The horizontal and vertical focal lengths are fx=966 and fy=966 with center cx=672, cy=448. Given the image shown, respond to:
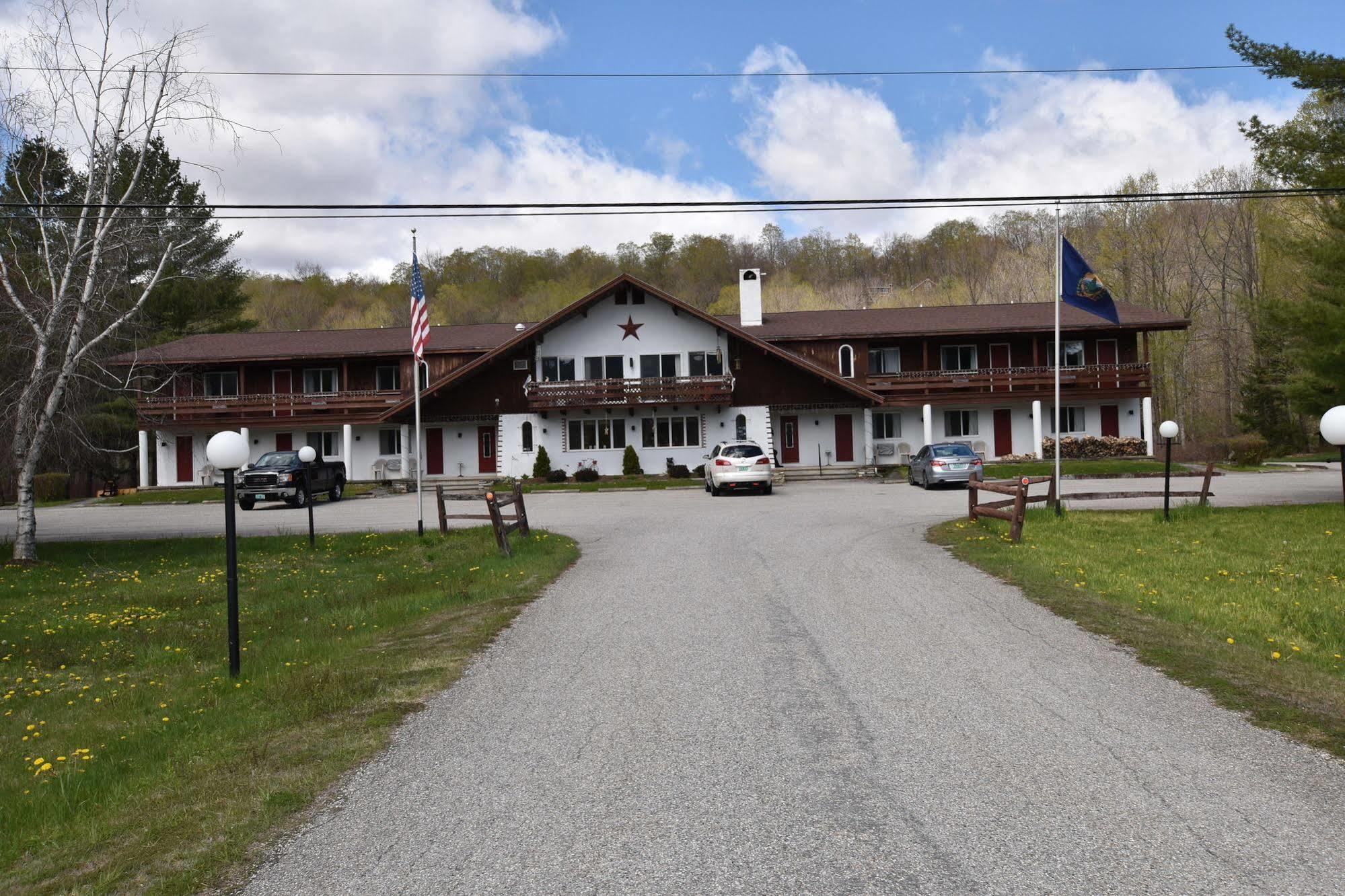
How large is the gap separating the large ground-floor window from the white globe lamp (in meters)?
32.9

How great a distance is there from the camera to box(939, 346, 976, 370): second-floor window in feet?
150

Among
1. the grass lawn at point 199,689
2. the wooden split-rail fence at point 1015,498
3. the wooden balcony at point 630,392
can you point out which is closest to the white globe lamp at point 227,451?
the grass lawn at point 199,689

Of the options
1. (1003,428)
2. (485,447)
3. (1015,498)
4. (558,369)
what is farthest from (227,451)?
(1003,428)

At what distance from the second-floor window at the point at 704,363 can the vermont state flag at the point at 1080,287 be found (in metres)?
22.3

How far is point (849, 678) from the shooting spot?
25.3 feet

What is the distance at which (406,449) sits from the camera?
44250mm

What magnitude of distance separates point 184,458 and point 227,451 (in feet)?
135

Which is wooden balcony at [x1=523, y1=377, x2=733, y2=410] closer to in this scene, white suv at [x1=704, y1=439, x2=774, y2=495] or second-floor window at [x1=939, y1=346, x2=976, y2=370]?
white suv at [x1=704, y1=439, x2=774, y2=495]

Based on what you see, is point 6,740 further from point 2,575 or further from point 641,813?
point 2,575

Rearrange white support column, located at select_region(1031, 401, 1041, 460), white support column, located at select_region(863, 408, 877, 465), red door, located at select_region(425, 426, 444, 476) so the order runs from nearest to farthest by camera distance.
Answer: white support column, located at select_region(1031, 401, 1041, 460) < white support column, located at select_region(863, 408, 877, 465) < red door, located at select_region(425, 426, 444, 476)

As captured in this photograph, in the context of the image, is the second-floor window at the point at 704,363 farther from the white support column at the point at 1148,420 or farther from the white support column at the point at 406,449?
the white support column at the point at 1148,420

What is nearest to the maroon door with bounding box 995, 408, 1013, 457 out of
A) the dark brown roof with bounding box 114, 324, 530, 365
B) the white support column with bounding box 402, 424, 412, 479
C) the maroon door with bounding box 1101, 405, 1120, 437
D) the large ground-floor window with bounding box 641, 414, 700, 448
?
the maroon door with bounding box 1101, 405, 1120, 437

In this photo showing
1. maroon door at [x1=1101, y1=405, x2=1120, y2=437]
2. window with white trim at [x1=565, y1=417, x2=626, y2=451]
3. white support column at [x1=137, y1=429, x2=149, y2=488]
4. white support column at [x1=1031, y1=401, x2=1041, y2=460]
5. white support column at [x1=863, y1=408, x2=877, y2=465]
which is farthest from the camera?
white support column at [x1=137, y1=429, x2=149, y2=488]

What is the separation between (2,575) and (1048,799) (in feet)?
56.8
